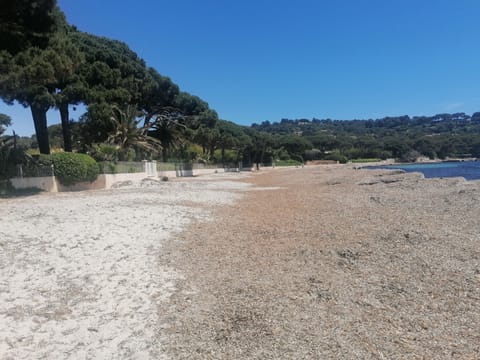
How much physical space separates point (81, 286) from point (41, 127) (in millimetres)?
19924

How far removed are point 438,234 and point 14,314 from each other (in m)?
8.00

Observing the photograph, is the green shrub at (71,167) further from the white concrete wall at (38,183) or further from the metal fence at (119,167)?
the metal fence at (119,167)

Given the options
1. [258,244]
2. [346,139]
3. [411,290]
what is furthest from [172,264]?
[346,139]

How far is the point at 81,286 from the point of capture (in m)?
5.23

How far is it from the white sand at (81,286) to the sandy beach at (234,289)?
2 centimetres

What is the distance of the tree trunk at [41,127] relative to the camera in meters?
21.5

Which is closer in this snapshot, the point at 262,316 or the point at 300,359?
the point at 300,359

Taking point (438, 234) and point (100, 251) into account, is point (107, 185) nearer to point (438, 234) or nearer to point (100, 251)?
point (100, 251)

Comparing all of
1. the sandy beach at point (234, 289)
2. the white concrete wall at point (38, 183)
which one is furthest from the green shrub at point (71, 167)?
the sandy beach at point (234, 289)

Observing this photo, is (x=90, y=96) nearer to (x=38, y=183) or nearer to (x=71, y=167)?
(x=71, y=167)

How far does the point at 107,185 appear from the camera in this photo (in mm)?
21750

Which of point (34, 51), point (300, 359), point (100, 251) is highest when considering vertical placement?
point (34, 51)

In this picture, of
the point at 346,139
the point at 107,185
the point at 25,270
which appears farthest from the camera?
the point at 346,139

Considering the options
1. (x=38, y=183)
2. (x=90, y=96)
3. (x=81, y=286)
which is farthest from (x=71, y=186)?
Result: (x=81, y=286)
